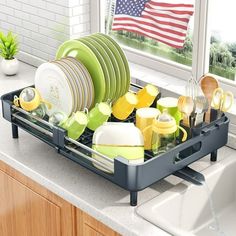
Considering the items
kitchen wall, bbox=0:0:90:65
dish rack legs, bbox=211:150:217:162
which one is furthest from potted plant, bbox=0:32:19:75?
dish rack legs, bbox=211:150:217:162

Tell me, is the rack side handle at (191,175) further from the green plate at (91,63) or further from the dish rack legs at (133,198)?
the green plate at (91,63)

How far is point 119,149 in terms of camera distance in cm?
199

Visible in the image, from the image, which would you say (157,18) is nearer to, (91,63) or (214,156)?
(91,63)

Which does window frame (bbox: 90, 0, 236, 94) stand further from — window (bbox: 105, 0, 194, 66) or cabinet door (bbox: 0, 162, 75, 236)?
cabinet door (bbox: 0, 162, 75, 236)

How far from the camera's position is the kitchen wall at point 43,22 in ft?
9.07

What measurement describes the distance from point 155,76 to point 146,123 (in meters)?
0.56

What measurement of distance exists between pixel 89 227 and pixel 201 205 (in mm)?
367

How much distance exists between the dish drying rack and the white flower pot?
574mm

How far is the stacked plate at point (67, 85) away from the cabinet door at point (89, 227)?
14.8 inches

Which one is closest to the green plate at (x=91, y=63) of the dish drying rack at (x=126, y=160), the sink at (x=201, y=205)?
the dish drying rack at (x=126, y=160)

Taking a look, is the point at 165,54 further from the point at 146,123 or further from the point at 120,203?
the point at 120,203

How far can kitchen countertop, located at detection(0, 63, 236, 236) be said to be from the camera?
192cm

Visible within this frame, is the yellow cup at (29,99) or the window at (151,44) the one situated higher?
the window at (151,44)

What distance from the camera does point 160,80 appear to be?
259cm
